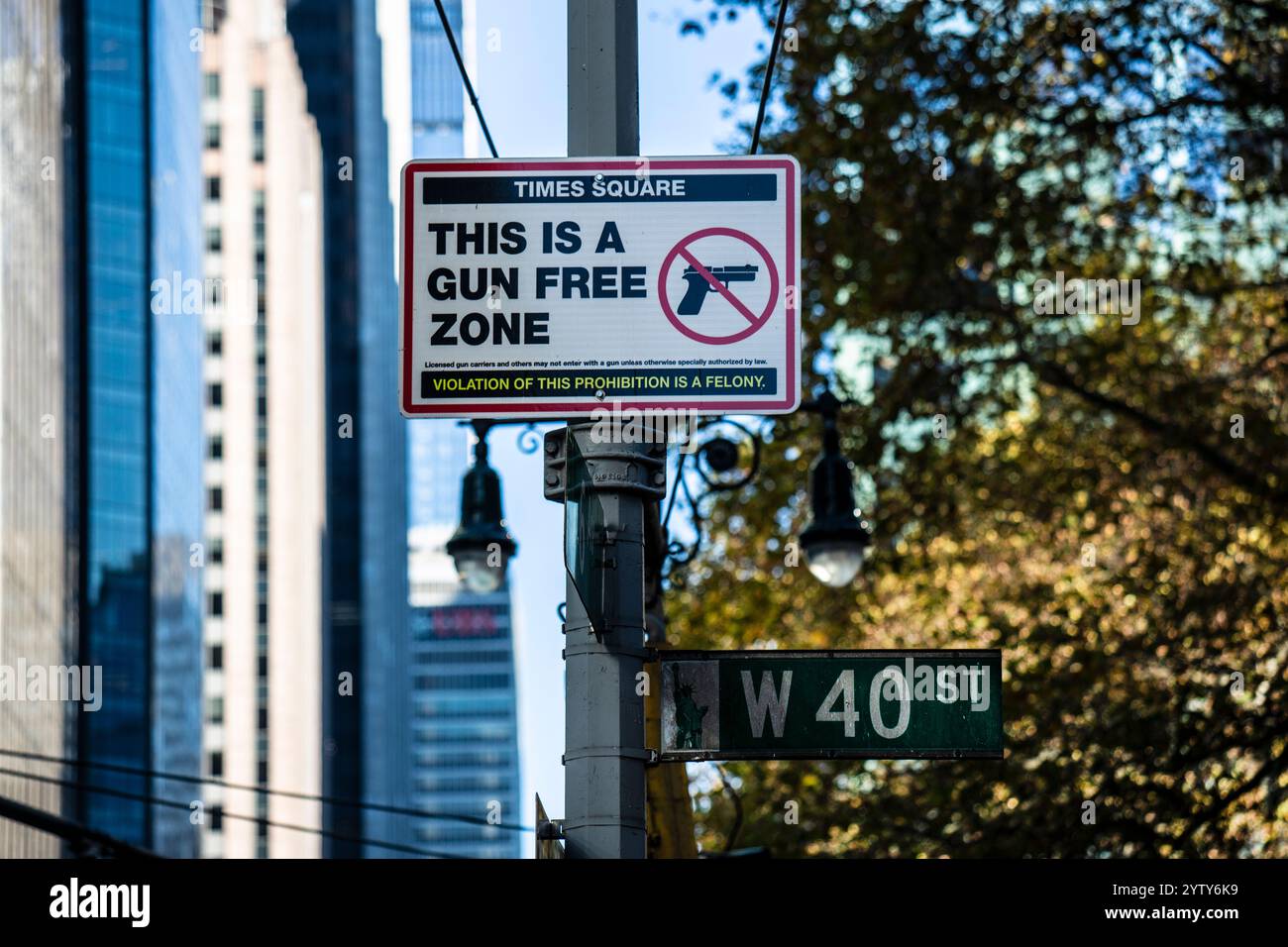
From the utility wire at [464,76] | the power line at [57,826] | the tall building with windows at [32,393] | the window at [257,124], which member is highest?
the window at [257,124]

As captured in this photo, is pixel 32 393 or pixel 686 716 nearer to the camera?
pixel 686 716

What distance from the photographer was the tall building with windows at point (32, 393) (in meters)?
69.7

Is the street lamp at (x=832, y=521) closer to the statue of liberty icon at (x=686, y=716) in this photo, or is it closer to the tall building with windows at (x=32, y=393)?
the statue of liberty icon at (x=686, y=716)

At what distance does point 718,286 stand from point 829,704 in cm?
124

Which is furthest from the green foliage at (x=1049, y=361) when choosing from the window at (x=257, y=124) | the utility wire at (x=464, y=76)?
the window at (x=257, y=124)

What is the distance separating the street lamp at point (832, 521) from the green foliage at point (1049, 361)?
2506mm

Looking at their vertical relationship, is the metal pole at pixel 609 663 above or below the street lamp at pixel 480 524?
below

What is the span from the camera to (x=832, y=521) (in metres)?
13.4

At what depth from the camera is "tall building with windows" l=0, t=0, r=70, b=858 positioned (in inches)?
2744

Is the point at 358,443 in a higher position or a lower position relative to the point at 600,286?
higher

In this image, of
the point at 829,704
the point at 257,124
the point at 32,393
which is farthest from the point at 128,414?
the point at 829,704

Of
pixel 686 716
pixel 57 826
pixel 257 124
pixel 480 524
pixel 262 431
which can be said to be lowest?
pixel 57 826

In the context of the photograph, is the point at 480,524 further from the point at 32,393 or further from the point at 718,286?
the point at 32,393

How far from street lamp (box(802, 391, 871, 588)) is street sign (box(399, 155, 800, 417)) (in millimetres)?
8109
